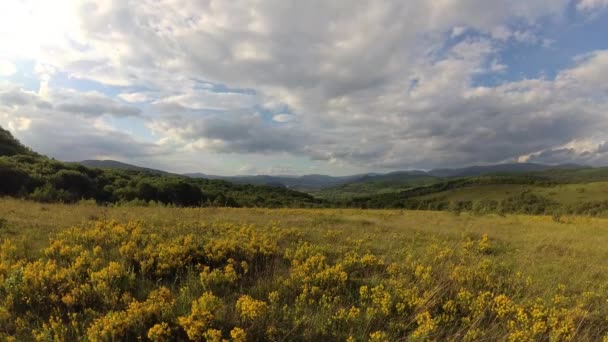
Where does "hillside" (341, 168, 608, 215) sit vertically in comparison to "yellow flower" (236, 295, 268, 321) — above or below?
below

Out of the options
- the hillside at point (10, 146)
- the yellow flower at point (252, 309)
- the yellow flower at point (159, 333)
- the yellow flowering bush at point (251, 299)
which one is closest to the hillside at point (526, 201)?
the yellow flowering bush at point (251, 299)

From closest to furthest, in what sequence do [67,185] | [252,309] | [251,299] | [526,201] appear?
[252,309]
[251,299]
[67,185]
[526,201]

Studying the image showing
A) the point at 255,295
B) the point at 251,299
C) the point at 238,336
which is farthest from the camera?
the point at 255,295

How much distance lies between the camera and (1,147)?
154 feet

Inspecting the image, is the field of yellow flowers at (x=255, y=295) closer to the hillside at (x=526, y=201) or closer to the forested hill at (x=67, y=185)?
the forested hill at (x=67, y=185)

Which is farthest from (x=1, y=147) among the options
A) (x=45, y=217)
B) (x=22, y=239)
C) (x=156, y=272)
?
(x=156, y=272)

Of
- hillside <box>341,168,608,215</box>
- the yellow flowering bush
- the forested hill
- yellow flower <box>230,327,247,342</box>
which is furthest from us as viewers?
hillside <box>341,168,608,215</box>

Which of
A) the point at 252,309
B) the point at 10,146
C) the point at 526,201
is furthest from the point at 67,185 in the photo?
the point at 526,201

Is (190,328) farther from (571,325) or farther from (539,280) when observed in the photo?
(539,280)

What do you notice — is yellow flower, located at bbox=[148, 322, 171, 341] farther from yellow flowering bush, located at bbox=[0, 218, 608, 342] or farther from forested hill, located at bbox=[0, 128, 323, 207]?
forested hill, located at bbox=[0, 128, 323, 207]

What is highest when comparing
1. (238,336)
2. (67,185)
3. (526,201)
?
(67,185)

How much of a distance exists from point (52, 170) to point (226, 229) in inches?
1500

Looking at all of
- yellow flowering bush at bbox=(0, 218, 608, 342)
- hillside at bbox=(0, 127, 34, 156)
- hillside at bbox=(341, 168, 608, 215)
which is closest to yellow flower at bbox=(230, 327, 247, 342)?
yellow flowering bush at bbox=(0, 218, 608, 342)

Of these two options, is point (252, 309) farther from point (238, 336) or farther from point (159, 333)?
point (159, 333)
